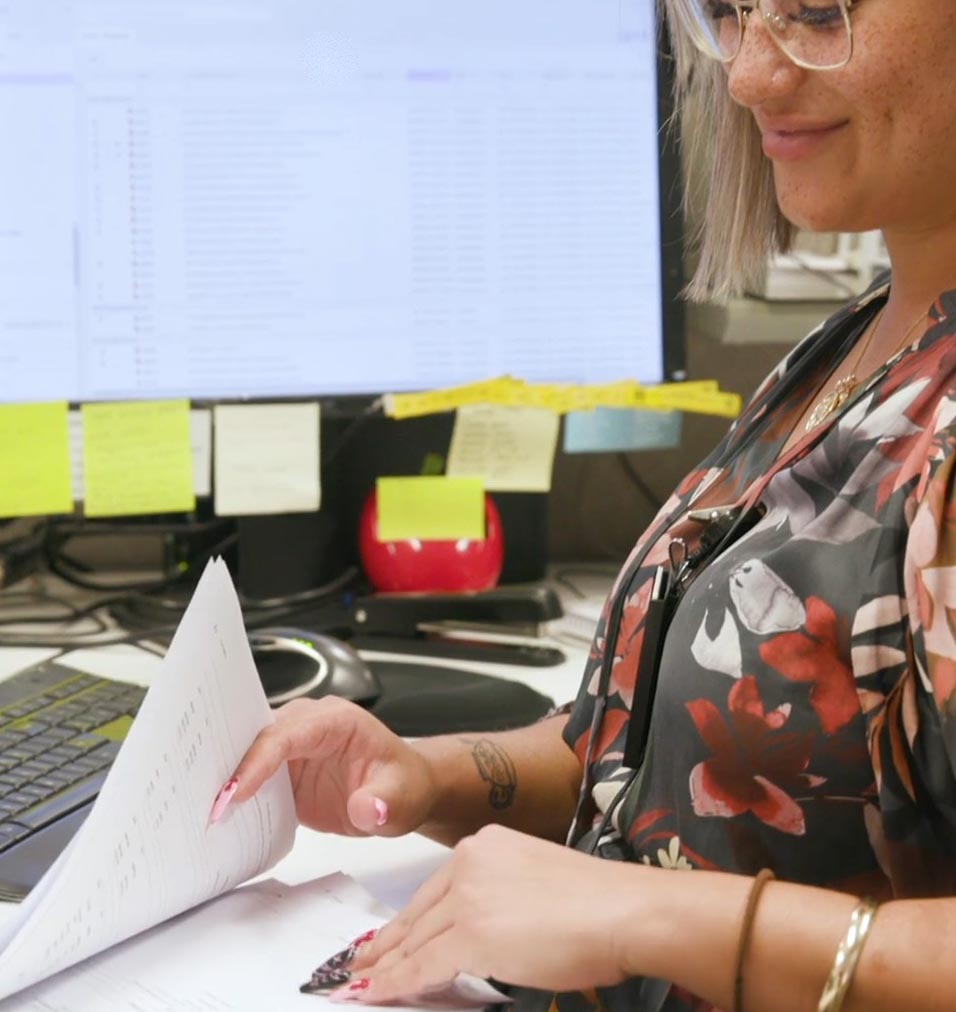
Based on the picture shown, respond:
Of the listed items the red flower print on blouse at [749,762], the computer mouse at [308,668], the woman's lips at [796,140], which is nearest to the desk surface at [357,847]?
the computer mouse at [308,668]

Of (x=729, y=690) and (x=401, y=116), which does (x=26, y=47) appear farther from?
(x=729, y=690)

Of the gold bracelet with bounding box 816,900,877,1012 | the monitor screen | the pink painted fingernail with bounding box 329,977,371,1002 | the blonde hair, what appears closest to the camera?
the gold bracelet with bounding box 816,900,877,1012


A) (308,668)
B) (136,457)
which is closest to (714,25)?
(308,668)

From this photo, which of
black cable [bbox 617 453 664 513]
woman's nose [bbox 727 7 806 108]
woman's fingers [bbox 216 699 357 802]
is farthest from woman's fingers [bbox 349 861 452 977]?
black cable [bbox 617 453 664 513]

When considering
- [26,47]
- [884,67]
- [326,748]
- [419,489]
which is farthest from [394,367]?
[884,67]

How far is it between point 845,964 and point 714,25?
0.53 meters

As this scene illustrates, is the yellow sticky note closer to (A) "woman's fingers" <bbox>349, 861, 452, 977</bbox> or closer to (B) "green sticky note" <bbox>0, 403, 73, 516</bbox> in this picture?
(B) "green sticky note" <bbox>0, 403, 73, 516</bbox>

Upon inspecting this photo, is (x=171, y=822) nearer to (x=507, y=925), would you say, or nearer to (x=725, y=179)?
(x=507, y=925)

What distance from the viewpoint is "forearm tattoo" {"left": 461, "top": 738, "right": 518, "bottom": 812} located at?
2.69ft

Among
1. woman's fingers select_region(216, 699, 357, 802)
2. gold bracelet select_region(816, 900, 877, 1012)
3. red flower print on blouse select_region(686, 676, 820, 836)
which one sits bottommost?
gold bracelet select_region(816, 900, 877, 1012)

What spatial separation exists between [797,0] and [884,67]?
2.7 inches

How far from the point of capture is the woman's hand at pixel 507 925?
1.83ft

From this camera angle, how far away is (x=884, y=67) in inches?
25.2

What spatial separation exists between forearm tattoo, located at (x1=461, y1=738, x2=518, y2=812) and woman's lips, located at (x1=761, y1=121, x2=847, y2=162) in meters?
0.38
